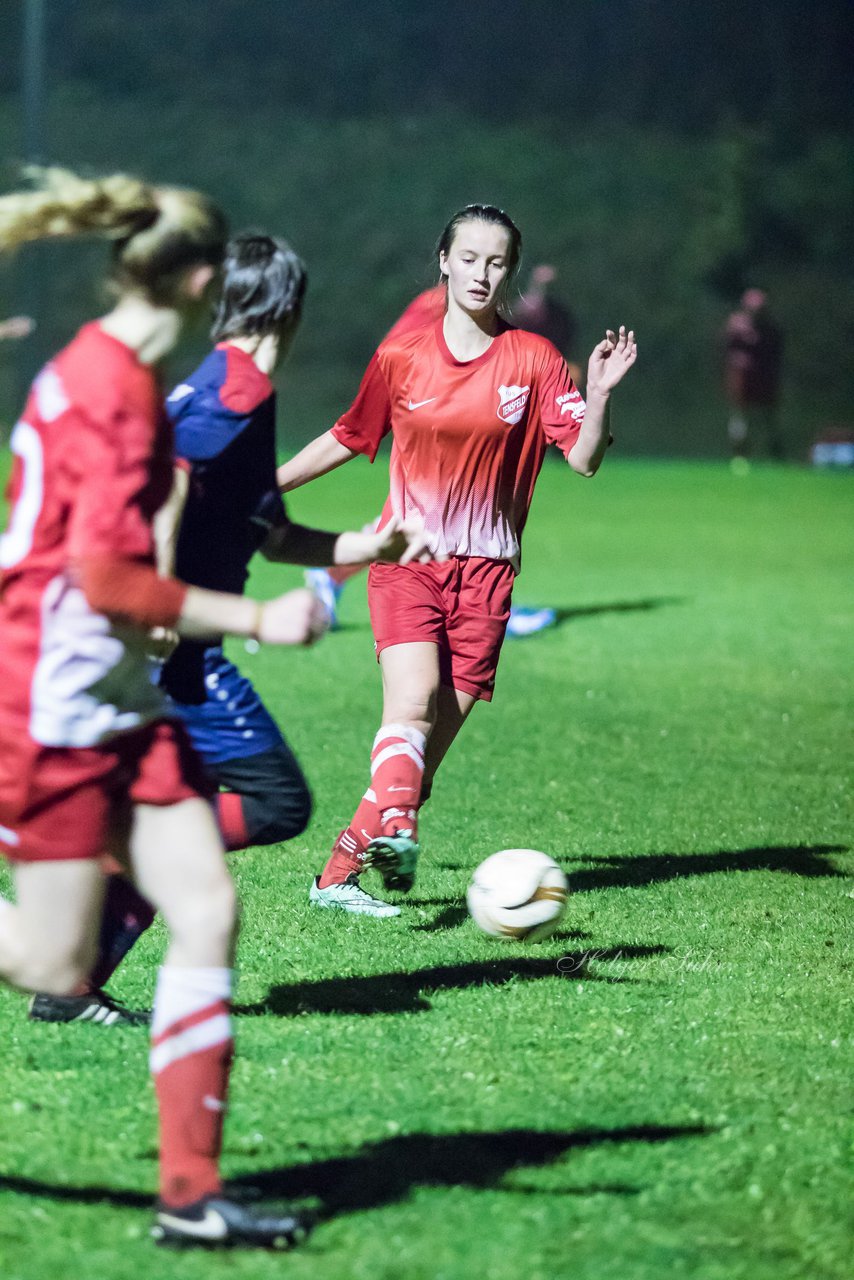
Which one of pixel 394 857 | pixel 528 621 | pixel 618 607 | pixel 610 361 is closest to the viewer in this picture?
pixel 394 857

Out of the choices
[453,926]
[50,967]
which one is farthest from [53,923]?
[453,926]

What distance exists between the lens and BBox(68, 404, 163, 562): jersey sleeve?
3025 mm

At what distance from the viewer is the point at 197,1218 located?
3.22 metres

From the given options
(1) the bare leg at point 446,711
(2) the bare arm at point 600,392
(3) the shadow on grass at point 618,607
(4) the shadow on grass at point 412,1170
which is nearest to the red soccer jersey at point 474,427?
(2) the bare arm at point 600,392

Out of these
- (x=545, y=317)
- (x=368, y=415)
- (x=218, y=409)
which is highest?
(x=218, y=409)

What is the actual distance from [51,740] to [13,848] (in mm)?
213

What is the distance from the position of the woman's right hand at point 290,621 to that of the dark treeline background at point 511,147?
3302 cm

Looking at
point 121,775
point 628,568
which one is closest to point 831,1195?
point 121,775

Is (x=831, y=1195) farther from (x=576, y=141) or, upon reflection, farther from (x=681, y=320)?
(x=576, y=141)

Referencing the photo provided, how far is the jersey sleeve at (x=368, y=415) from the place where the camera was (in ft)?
19.0

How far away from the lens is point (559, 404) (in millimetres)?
5660

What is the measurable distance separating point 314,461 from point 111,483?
8.49 feet

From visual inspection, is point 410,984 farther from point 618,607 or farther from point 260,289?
point 618,607

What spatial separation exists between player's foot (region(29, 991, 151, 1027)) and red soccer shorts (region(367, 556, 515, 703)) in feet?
5.22
